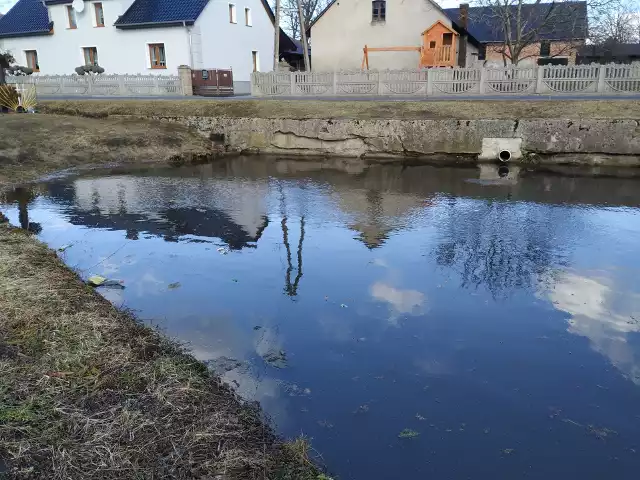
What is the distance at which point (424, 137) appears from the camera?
57.7ft

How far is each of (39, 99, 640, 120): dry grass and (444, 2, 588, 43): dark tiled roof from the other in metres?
22.2

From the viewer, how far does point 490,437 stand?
4.17m

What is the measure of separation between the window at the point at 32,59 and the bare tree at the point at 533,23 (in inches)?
1252

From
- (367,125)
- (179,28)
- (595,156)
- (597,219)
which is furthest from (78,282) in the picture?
(179,28)

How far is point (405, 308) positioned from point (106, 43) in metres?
34.5

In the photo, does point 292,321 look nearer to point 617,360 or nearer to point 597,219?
point 617,360

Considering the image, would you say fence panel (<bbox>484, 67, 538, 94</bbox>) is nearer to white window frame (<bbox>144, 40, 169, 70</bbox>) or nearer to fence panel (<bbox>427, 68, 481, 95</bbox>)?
fence panel (<bbox>427, 68, 481, 95</bbox>)

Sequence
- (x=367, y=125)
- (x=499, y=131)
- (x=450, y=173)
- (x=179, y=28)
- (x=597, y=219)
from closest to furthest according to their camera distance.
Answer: (x=597, y=219), (x=450, y=173), (x=499, y=131), (x=367, y=125), (x=179, y=28)

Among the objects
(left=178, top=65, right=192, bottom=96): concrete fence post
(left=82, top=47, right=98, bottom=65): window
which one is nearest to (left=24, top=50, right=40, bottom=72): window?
(left=82, top=47, right=98, bottom=65): window

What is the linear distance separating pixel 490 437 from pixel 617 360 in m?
1.94

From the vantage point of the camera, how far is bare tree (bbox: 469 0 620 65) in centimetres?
3519

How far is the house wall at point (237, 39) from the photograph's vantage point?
33062 millimetres

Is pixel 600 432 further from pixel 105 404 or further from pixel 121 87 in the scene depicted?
pixel 121 87

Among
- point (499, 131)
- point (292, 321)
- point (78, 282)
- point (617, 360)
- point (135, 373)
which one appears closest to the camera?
point (135, 373)
